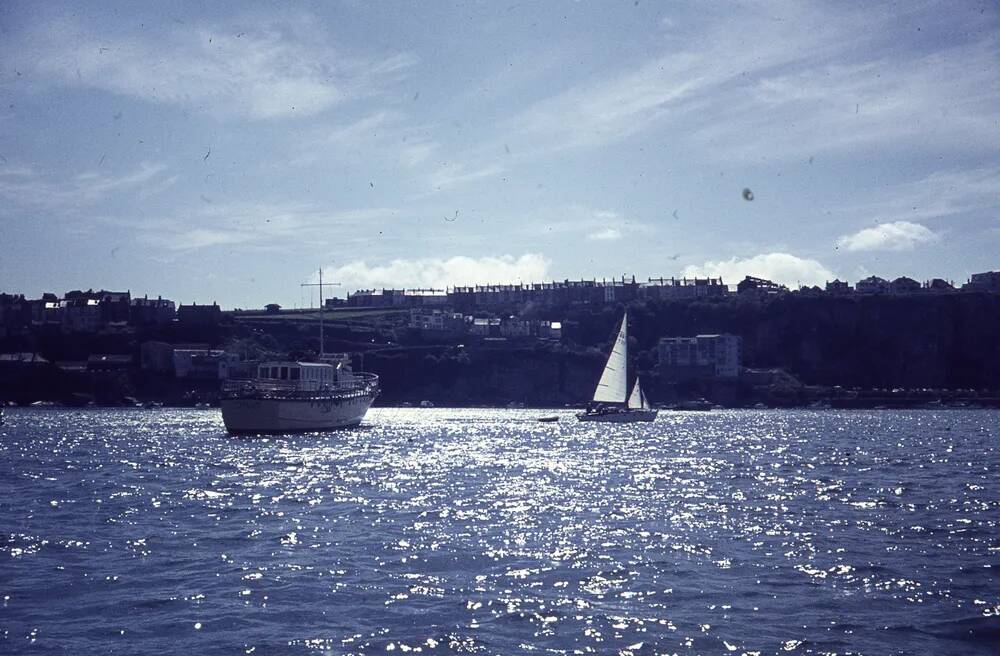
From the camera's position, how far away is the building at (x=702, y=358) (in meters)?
181

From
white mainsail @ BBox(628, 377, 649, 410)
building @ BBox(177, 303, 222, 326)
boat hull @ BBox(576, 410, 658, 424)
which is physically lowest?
boat hull @ BBox(576, 410, 658, 424)

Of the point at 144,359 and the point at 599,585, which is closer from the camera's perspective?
the point at 599,585

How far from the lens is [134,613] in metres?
18.0

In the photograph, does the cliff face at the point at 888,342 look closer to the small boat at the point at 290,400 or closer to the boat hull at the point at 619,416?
the boat hull at the point at 619,416

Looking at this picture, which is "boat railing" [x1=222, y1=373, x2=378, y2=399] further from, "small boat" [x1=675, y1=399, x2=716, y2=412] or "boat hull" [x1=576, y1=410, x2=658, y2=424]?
"small boat" [x1=675, y1=399, x2=716, y2=412]

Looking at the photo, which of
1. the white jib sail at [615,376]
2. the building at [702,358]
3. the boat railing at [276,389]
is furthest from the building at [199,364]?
the boat railing at [276,389]

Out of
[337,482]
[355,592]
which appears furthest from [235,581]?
[337,482]

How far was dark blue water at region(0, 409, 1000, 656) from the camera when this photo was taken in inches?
660

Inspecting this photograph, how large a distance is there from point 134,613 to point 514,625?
22.3ft

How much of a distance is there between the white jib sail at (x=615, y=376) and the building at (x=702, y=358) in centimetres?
7687

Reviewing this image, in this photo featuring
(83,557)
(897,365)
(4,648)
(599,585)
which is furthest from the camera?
(897,365)

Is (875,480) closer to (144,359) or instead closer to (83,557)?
(83,557)

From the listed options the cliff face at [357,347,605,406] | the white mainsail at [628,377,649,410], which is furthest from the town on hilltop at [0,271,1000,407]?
the white mainsail at [628,377,649,410]

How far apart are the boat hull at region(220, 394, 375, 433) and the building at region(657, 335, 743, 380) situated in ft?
343
